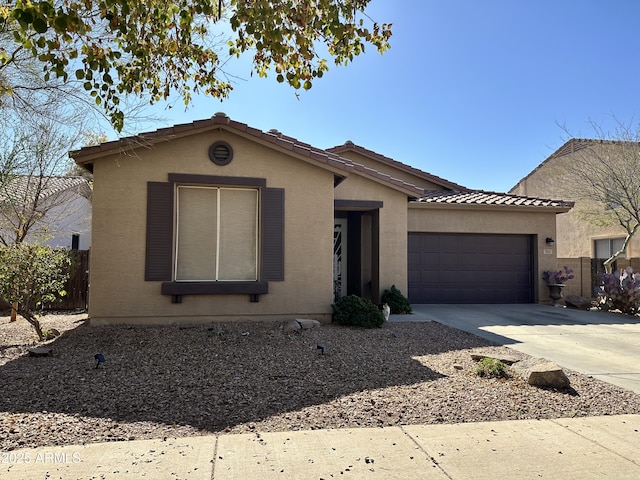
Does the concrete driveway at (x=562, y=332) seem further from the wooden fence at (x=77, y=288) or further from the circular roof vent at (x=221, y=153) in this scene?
the wooden fence at (x=77, y=288)

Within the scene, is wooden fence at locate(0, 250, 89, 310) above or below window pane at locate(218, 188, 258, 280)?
below

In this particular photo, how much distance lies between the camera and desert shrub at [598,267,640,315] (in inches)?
471

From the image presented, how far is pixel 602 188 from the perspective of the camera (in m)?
15.3

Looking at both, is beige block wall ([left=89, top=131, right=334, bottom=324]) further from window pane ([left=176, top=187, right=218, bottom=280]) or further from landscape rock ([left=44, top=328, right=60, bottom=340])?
landscape rock ([left=44, top=328, right=60, bottom=340])

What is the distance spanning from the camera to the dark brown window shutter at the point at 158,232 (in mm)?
7988

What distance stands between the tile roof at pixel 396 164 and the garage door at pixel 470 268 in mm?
2801

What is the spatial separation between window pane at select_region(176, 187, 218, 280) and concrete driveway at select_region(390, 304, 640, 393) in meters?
4.41

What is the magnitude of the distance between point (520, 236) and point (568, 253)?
946cm

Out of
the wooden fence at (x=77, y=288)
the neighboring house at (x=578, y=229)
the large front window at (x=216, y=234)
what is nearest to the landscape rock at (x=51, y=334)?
the large front window at (x=216, y=234)

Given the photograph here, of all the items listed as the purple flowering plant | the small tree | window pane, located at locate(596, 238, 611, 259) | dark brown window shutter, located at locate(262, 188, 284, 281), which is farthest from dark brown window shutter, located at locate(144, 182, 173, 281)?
window pane, located at locate(596, 238, 611, 259)

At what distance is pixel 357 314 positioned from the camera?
28.1ft

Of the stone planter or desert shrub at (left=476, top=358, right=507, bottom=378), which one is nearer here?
desert shrub at (left=476, top=358, right=507, bottom=378)

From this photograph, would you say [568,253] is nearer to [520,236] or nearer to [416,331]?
[520,236]

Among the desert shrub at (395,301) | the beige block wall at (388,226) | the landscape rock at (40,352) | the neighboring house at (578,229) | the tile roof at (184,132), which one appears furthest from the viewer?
the neighboring house at (578,229)
